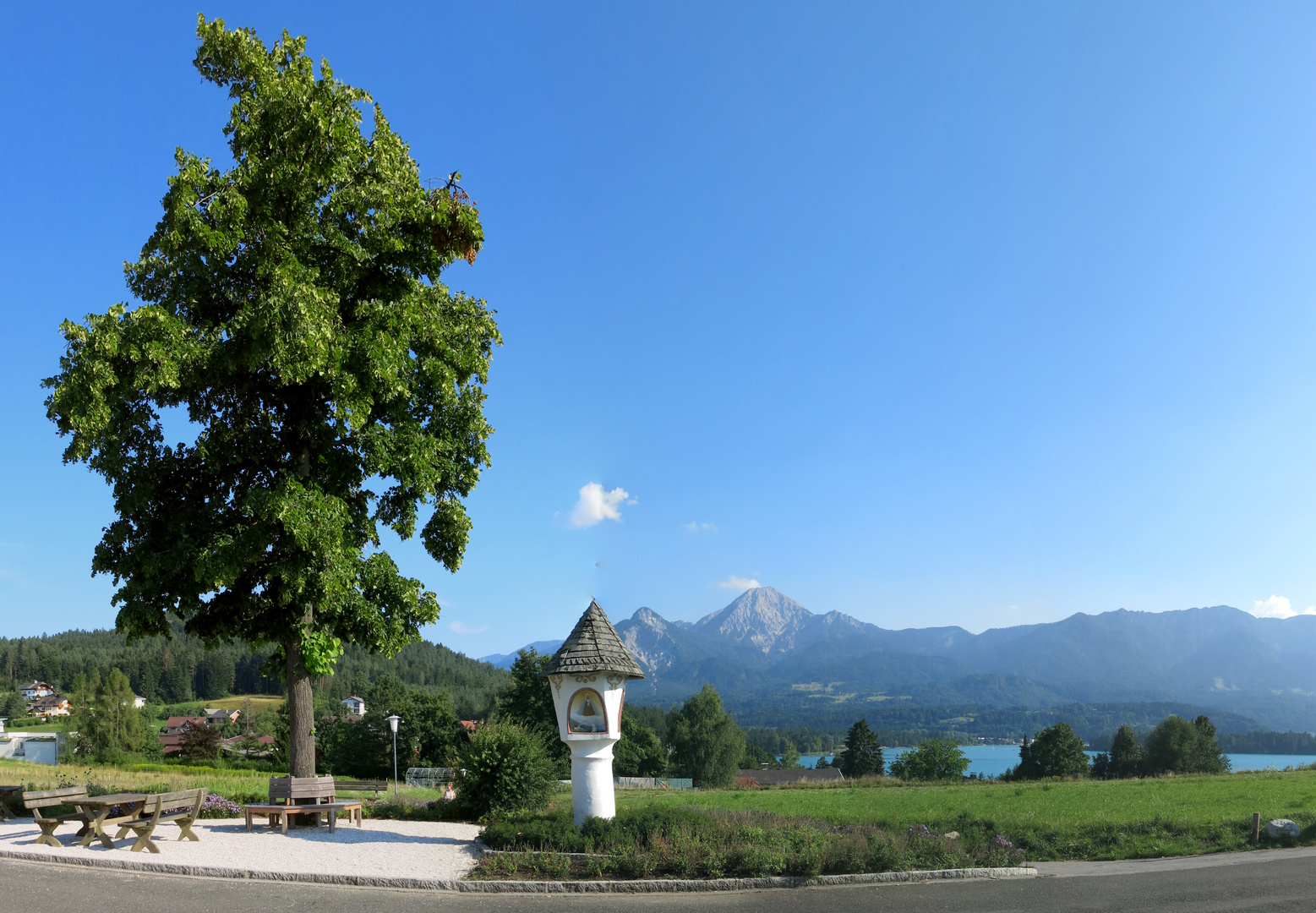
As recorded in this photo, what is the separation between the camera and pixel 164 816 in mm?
13875

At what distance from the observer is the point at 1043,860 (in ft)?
47.4

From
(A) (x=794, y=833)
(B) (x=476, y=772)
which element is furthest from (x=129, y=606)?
(A) (x=794, y=833)

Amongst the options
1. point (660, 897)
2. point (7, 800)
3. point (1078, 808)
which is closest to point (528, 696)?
point (1078, 808)

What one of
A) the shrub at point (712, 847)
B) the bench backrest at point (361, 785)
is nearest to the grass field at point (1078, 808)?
the shrub at point (712, 847)

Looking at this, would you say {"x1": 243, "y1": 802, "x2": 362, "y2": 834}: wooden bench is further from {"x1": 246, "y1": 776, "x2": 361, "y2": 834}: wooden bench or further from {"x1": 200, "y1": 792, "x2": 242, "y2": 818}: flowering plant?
{"x1": 200, "y1": 792, "x2": 242, "y2": 818}: flowering plant

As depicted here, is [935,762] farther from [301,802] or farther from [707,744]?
[301,802]

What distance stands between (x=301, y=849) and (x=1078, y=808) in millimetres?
22251

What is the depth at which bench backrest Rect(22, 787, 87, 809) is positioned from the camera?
44.1ft

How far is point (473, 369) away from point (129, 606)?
8.66 meters

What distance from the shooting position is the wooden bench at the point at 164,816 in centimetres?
1287

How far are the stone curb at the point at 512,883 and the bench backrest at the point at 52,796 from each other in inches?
62.9

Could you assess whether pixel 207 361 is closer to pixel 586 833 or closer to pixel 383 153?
pixel 383 153

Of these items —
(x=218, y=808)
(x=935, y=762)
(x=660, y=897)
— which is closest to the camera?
(x=660, y=897)

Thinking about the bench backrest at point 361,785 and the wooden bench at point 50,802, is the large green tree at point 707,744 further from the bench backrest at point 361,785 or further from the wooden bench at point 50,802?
the wooden bench at point 50,802
